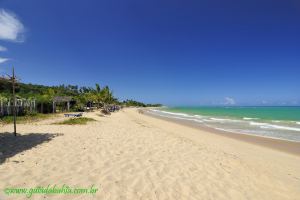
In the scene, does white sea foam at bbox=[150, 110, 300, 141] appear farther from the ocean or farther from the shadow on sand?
the shadow on sand

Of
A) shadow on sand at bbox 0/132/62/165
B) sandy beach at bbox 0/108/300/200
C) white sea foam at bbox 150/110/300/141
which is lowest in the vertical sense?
white sea foam at bbox 150/110/300/141

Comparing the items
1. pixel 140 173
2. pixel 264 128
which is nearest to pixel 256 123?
pixel 264 128

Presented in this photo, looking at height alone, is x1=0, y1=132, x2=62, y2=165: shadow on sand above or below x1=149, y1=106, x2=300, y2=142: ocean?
above

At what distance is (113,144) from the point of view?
8.29m

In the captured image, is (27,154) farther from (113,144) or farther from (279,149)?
(279,149)

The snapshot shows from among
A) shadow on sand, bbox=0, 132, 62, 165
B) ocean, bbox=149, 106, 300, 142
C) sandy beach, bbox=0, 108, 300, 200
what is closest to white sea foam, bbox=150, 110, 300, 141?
ocean, bbox=149, 106, 300, 142

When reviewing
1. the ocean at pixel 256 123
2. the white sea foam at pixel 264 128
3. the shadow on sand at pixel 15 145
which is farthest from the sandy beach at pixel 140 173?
the ocean at pixel 256 123

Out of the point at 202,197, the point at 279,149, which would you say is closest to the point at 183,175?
the point at 202,197

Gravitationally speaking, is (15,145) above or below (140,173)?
above

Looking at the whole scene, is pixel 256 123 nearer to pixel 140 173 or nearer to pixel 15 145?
pixel 140 173

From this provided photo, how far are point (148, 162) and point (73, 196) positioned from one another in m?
2.54

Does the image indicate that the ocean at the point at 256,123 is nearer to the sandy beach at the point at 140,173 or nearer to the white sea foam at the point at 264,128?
the white sea foam at the point at 264,128

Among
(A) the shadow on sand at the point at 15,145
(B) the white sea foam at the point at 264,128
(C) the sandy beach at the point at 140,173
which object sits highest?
(A) the shadow on sand at the point at 15,145

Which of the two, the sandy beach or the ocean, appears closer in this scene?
the sandy beach
